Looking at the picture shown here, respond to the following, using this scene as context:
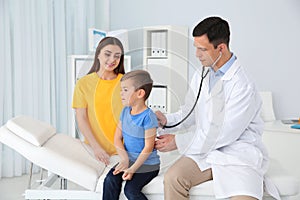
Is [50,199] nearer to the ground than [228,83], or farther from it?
nearer to the ground

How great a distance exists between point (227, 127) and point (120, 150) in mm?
454

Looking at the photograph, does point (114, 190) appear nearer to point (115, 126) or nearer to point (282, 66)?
point (115, 126)

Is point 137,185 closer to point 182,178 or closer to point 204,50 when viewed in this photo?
point 182,178

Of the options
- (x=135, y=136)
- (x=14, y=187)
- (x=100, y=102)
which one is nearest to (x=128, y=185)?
(x=135, y=136)

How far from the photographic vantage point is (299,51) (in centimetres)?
290

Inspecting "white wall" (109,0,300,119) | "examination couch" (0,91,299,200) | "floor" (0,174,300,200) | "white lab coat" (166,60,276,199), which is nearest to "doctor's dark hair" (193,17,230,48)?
"white lab coat" (166,60,276,199)

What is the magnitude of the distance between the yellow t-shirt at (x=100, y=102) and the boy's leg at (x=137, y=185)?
0.27m

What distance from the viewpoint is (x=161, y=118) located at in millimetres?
1465

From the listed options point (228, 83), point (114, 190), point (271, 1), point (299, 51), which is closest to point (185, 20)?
point (271, 1)

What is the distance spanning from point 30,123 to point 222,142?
82 cm

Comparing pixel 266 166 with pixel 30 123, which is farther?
pixel 30 123

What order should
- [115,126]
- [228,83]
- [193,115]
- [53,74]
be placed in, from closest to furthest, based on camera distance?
[115,126] → [193,115] → [228,83] → [53,74]

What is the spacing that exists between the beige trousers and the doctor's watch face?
39 cm

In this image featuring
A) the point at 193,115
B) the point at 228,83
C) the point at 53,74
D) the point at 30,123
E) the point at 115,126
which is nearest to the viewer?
the point at 115,126
